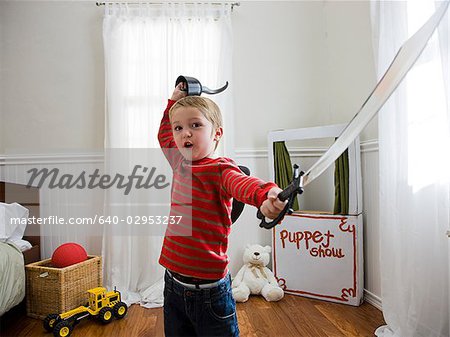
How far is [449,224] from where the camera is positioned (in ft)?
→ 4.65

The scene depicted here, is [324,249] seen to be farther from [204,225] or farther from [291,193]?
[291,193]

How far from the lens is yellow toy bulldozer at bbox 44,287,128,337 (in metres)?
1.69

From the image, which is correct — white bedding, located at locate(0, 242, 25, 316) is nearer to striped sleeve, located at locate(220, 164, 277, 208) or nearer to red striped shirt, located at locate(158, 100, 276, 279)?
red striped shirt, located at locate(158, 100, 276, 279)

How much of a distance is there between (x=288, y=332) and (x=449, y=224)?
0.81 meters

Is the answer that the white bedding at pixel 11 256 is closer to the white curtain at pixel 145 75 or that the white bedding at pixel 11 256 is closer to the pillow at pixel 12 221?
the pillow at pixel 12 221

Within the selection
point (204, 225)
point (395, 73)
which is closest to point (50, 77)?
point (204, 225)

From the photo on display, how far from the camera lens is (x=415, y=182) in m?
1.57

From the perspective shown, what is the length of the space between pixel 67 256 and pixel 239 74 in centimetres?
153

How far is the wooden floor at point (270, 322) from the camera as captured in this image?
1.74 meters

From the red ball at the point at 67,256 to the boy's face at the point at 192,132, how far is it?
1.37 meters

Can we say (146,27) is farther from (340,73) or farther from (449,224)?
(449,224)

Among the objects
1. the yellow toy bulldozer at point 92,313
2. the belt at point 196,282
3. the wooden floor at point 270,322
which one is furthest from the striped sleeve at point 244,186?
the yellow toy bulldozer at point 92,313

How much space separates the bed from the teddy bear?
1.10m

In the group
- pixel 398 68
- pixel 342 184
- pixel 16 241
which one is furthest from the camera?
pixel 342 184
